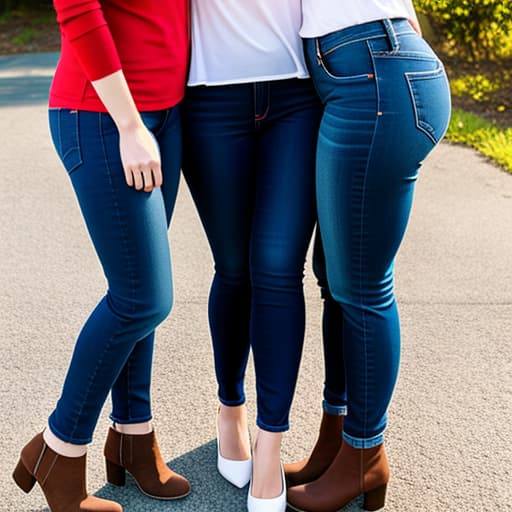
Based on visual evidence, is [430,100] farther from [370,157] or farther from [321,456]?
[321,456]

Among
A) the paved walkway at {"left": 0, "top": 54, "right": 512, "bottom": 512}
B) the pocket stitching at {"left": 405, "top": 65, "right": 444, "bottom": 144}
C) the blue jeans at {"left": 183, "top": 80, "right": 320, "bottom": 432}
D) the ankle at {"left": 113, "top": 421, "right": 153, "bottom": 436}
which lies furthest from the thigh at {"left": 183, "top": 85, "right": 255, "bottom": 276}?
the paved walkway at {"left": 0, "top": 54, "right": 512, "bottom": 512}

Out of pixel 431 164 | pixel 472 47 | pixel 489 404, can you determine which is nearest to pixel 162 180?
pixel 489 404

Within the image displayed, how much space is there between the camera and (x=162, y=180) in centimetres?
213

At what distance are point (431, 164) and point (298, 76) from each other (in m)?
4.17

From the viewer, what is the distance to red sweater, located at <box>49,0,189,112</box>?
1915 mm

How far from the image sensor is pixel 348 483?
7.74ft

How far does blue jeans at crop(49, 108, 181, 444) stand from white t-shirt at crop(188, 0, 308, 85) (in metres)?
0.15

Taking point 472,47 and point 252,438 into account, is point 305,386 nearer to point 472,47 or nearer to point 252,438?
point 252,438

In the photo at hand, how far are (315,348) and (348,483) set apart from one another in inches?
44.6

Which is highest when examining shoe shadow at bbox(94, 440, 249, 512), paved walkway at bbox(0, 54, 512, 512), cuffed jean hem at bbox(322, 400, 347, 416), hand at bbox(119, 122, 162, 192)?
hand at bbox(119, 122, 162, 192)

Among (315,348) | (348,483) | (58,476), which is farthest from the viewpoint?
(315,348)

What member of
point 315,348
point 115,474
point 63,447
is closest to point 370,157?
point 63,447

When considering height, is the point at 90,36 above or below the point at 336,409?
above

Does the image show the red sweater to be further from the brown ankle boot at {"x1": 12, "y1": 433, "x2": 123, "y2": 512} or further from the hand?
the brown ankle boot at {"x1": 12, "y1": 433, "x2": 123, "y2": 512}
